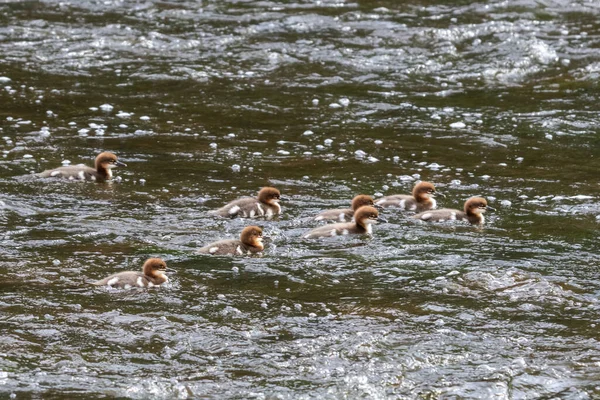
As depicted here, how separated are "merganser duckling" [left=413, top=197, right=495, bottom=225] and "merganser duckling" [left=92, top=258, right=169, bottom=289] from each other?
2962mm

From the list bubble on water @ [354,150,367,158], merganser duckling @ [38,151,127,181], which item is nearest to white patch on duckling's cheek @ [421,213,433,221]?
bubble on water @ [354,150,367,158]

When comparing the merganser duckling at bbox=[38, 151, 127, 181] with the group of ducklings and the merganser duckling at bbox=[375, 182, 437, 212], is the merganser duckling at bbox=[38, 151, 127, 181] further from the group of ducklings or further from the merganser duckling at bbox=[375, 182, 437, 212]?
the merganser duckling at bbox=[375, 182, 437, 212]

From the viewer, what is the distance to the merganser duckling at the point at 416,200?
11109mm

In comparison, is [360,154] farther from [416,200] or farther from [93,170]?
[93,170]

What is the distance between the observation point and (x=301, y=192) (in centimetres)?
1186

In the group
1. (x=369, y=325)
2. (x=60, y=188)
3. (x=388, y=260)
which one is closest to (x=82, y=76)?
(x=60, y=188)

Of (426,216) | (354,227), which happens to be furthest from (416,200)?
(354,227)

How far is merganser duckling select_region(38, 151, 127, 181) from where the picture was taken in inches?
471

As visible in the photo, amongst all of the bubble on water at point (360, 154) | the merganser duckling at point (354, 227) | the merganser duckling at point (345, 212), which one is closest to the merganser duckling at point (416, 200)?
the merganser duckling at point (345, 212)

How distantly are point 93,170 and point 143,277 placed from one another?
3563mm

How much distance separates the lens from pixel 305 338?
8.00 metres

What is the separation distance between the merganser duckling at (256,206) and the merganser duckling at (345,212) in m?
0.50

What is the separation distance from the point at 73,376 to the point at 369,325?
2.27 metres

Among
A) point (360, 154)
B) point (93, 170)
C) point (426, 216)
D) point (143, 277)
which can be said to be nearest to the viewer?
point (143, 277)
